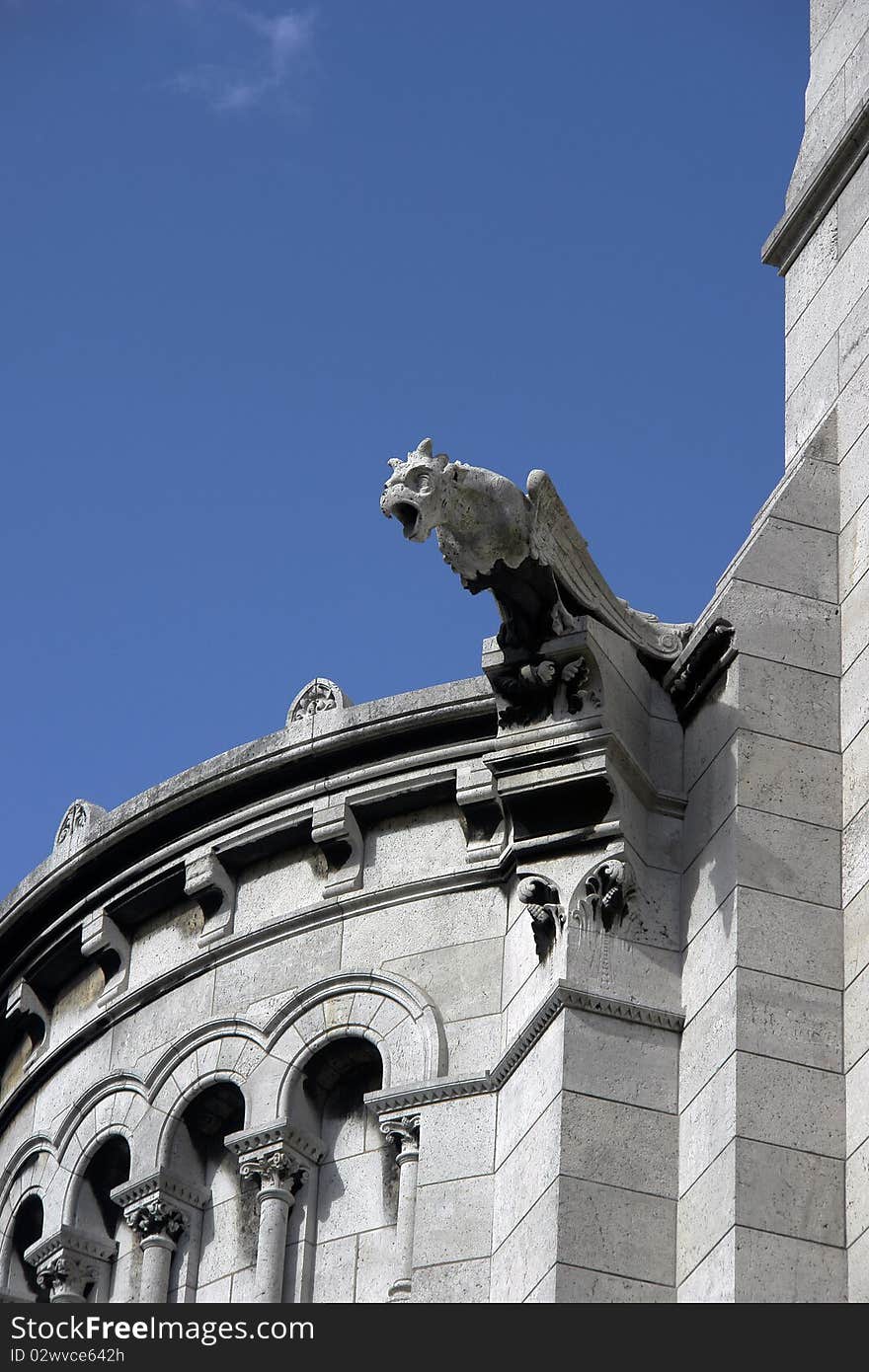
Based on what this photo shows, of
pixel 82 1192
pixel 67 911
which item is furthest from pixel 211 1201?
pixel 67 911

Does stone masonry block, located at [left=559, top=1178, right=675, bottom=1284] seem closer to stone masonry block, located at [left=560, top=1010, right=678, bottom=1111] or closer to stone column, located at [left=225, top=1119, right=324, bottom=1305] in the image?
stone masonry block, located at [left=560, top=1010, right=678, bottom=1111]

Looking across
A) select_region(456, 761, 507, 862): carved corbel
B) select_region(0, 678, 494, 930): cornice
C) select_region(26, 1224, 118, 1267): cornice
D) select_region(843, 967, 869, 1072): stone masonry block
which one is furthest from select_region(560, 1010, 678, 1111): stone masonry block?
select_region(26, 1224, 118, 1267): cornice

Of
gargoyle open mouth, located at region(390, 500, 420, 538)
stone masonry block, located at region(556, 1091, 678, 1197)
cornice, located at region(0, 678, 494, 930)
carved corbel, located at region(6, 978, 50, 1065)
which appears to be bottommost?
stone masonry block, located at region(556, 1091, 678, 1197)

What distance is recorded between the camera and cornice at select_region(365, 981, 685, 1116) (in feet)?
62.0

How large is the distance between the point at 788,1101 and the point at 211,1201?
5.92 m

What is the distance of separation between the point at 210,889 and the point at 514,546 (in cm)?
507

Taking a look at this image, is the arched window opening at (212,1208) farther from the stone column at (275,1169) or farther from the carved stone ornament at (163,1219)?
the stone column at (275,1169)

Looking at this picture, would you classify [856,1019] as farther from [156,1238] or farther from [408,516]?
[156,1238]

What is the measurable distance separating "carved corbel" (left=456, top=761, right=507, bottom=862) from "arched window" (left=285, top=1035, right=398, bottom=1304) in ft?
5.65

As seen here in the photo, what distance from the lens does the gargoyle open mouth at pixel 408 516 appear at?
61.4 ft

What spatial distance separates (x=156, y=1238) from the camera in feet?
72.9

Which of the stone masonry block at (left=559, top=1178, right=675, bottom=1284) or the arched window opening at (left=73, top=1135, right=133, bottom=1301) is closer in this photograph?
the stone masonry block at (left=559, top=1178, right=675, bottom=1284)

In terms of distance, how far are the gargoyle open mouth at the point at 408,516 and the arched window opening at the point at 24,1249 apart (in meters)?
7.72
